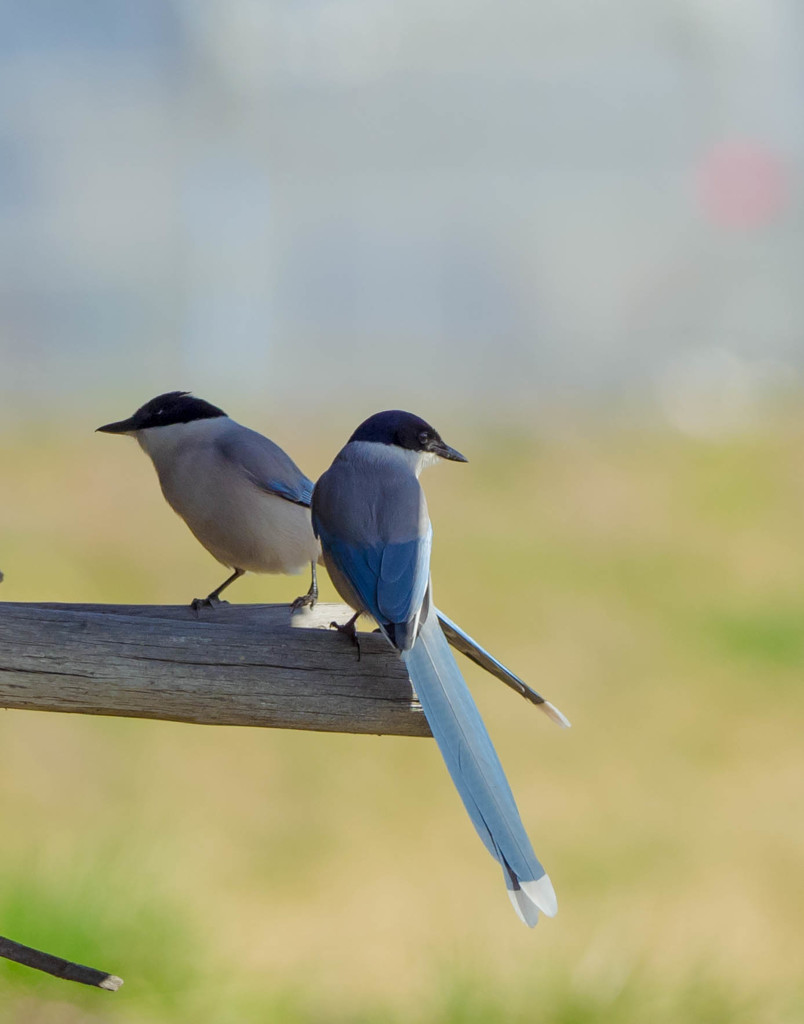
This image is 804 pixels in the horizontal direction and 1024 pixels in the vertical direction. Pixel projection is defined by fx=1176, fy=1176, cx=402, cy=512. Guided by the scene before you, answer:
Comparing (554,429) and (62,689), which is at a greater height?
(62,689)

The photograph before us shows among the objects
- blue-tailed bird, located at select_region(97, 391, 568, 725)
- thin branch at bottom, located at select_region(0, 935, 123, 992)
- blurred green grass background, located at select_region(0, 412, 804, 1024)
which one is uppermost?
blue-tailed bird, located at select_region(97, 391, 568, 725)

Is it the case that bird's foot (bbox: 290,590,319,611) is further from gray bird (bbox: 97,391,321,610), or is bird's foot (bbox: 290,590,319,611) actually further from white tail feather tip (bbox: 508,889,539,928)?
white tail feather tip (bbox: 508,889,539,928)

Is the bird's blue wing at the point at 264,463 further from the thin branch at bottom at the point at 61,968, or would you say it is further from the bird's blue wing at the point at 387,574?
the thin branch at bottom at the point at 61,968

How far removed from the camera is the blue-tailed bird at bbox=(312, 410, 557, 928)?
1.29m

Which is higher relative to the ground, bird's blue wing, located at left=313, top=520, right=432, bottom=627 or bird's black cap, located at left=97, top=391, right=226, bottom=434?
bird's black cap, located at left=97, top=391, right=226, bottom=434

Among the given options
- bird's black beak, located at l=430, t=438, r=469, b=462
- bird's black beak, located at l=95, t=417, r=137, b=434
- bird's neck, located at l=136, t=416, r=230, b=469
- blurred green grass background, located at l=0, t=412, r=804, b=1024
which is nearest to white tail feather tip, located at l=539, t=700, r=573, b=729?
bird's black beak, located at l=430, t=438, r=469, b=462

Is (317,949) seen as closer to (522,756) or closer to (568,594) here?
(522,756)

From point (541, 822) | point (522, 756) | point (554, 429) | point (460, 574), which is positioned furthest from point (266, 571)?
point (554, 429)

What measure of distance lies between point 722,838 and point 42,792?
7.51 ft

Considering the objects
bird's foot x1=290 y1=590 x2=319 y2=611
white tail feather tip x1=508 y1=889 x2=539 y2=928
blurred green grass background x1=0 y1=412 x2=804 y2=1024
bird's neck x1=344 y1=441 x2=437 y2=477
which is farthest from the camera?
blurred green grass background x1=0 y1=412 x2=804 y2=1024

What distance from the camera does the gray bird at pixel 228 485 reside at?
1.76 metres

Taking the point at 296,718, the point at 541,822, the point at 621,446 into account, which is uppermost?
the point at 296,718

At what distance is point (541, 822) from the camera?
4.00 m

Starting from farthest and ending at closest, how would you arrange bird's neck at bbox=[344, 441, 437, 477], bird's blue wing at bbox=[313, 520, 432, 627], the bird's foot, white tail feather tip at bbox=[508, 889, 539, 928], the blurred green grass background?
the blurred green grass background, the bird's foot, bird's neck at bbox=[344, 441, 437, 477], bird's blue wing at bbox=[313, 520, 432, 627], white tail feather tip at bbox=[508, 889, 539, 928]
